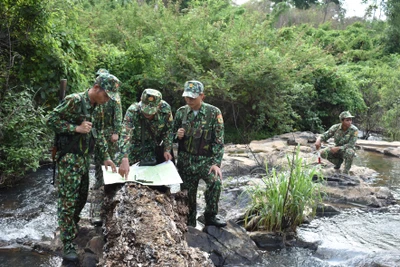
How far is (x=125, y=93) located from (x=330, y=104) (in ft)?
27.0

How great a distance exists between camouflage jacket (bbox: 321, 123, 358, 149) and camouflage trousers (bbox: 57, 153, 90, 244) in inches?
248

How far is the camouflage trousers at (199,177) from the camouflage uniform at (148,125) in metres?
0.30

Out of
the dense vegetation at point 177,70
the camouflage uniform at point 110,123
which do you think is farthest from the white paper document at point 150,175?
the dense vegetation at point 177,70

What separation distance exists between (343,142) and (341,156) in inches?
12.1

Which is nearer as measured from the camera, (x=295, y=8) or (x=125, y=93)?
(x=125, y=93)

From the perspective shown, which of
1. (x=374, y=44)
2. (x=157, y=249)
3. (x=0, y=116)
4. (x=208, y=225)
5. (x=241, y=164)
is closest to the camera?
(x=157, y=249)

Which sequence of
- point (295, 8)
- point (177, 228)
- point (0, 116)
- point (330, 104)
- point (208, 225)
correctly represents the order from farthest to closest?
point (295, 8) → point (330, 104) → point (0, 116) → point (208, 225) → point (177, 228)

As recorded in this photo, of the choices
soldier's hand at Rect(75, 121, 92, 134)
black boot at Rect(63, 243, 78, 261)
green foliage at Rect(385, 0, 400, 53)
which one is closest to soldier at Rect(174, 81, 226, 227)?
soldier's hand at Rect(75, 121, 92, 134)

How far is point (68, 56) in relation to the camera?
8.60 meters

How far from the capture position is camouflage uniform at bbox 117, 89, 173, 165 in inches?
177

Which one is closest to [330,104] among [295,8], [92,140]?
[92,140]

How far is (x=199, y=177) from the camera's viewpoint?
4.84m

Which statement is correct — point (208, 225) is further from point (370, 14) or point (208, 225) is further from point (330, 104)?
point (370, 14)

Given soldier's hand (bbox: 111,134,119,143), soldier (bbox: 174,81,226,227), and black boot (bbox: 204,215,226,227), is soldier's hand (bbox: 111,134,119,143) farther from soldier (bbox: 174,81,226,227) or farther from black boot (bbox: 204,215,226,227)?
black boot (bbox: 204,215,226,227)
